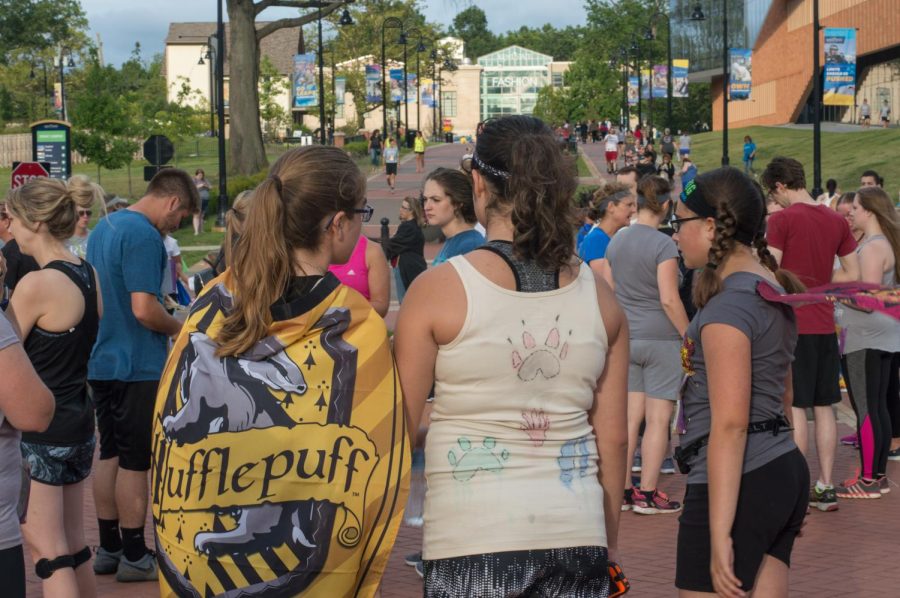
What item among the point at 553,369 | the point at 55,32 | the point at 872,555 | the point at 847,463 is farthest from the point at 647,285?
the point at 55,32

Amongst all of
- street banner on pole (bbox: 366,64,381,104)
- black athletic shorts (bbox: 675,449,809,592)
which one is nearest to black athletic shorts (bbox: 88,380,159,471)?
black athletic shorts (bbox: 675,449,809,592)

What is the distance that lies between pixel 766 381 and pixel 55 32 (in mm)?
106746

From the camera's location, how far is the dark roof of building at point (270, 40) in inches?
4552

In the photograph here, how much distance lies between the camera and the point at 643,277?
24.6 feet

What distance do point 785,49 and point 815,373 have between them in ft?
221

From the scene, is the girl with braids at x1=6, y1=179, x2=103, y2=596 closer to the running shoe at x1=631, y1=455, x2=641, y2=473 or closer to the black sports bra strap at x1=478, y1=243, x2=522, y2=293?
the black sports bra strap at x1=478, y1=243, x2=522, y2=293

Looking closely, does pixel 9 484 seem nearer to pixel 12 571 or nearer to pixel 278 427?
pixel 12 571

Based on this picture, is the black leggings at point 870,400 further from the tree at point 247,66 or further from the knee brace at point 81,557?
the tree at point 247,66

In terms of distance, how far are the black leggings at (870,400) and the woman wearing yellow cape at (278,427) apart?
18.6 feet

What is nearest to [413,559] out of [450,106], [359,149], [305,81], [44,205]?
[44,205]

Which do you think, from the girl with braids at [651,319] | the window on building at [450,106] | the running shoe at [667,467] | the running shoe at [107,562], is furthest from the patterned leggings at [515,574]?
the window on building at [450,106]

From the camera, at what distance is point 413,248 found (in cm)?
1020

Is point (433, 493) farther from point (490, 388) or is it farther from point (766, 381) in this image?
point (766, 381)

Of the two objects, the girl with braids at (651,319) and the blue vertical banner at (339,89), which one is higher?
the blue vertical banner at (339,89)
